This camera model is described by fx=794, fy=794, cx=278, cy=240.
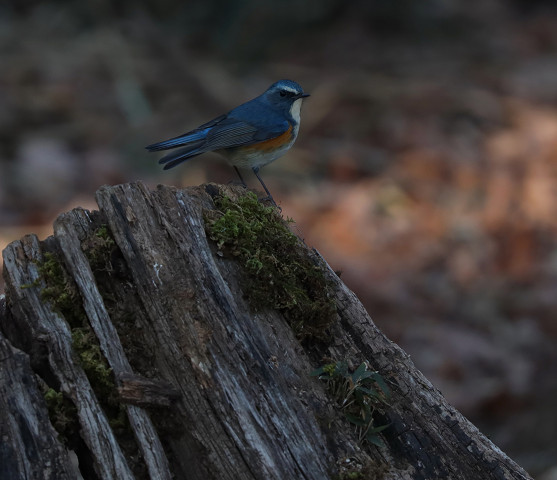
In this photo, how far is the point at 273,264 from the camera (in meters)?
2.97

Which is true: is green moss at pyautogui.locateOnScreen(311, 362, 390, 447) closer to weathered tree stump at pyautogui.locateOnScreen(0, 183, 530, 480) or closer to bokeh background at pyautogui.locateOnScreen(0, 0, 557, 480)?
weathered tree stump at pyautogui.locateOnScreen(0, 183, 530, 480)

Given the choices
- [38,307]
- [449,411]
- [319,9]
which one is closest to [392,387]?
[449,411]

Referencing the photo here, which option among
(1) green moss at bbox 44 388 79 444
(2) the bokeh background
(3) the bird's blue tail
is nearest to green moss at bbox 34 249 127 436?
(1) green moss at bbox 44 388 79 444

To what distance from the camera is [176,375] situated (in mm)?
2678

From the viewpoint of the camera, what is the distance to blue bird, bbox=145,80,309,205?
15.8ft

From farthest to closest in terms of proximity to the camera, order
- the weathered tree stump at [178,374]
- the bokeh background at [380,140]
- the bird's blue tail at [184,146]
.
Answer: the bokeh background at [380,140] → the bird's blue tail at [184,146] → the weathered tree stump at [178,374]

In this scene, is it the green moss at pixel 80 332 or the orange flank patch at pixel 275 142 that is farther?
the orange flank patch at pixel 275 142

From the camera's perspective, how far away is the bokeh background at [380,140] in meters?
6.39

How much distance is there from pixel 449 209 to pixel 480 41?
454 cm

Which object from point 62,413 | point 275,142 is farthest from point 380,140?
point 62,413

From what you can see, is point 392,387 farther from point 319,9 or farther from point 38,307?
point 319,9

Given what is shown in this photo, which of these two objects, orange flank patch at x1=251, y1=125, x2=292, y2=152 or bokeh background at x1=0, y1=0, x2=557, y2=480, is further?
bokeh background at x1=0, y1=0, x2=557, y2=480

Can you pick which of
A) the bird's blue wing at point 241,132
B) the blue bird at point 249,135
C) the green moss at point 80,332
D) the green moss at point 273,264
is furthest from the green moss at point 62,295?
the bird's blue wing at point 241,132

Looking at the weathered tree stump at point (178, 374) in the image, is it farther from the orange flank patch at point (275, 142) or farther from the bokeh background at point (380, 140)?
the bokeh background at point (380, 140)
